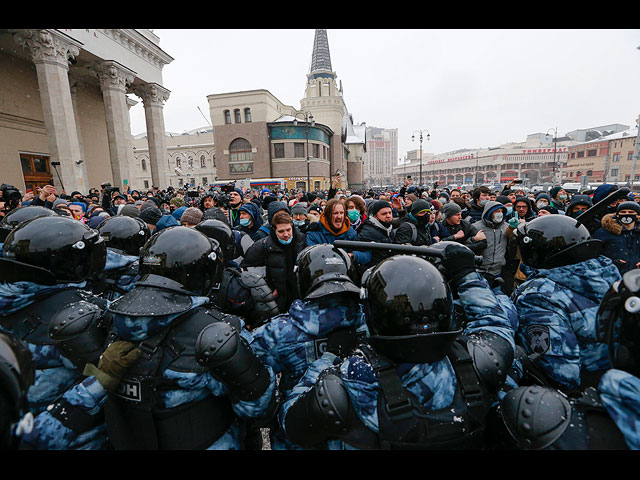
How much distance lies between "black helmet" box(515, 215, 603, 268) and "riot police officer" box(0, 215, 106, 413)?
2688 millimetres

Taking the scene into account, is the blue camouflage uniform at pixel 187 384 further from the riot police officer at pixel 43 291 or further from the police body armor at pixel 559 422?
the police body armor at pixel 559 422

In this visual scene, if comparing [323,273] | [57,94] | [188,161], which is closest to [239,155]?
[188,161]

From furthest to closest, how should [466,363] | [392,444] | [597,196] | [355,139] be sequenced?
[355,139] → [597,196] → [466,363] → [392,444]

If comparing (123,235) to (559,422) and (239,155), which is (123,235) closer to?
(559,422)

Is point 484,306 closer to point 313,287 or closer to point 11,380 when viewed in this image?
point 313,287

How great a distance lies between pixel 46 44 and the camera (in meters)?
14.4

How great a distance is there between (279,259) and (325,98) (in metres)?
61.0

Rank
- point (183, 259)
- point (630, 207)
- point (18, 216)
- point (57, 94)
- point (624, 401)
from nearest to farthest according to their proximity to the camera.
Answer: point (624, 401), point (183, 259), point (18, 216), point (630, 207), point (57, 94)

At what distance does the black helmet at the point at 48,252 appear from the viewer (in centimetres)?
173

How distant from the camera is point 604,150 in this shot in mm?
53719

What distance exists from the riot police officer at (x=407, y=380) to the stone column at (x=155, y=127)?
85.0 feet

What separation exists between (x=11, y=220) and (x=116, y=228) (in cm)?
115
